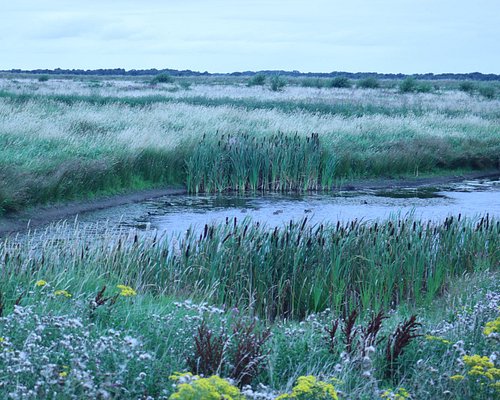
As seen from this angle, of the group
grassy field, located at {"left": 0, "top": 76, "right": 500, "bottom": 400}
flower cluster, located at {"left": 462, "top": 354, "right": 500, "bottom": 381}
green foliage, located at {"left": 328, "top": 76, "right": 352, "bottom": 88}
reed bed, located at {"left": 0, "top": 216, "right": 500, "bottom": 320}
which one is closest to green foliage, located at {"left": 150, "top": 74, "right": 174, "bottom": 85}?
green foliage, located at {"left": 328, "top": 76, "right": 352, "bottom": 88}

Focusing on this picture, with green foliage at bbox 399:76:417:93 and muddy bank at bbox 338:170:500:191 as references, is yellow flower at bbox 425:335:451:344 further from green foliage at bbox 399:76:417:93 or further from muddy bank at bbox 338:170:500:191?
green foliage at bbox 399:76:417:93

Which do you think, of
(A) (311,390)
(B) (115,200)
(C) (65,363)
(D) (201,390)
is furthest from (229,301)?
(B) (115,200)

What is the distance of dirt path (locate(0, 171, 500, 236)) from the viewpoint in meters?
13.8

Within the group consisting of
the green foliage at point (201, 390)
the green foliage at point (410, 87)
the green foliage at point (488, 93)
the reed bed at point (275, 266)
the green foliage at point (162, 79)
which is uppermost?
the green foliage at point (162, 79)

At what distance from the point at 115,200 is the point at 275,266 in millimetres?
9446

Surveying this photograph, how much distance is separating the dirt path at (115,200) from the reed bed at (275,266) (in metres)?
2.29

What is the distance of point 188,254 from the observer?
8117mm

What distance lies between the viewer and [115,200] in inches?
668

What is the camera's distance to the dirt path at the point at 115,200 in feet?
45.2

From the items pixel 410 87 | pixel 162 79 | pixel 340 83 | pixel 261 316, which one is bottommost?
pixel 261 316

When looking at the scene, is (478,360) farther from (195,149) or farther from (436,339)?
(195,149)

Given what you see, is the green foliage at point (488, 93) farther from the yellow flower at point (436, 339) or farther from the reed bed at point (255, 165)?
the yellow flower at point (436, 339)

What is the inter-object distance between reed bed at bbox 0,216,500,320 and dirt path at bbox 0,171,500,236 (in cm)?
229

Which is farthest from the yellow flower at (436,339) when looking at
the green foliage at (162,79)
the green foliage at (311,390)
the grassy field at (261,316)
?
the green foliage at (162,79)
